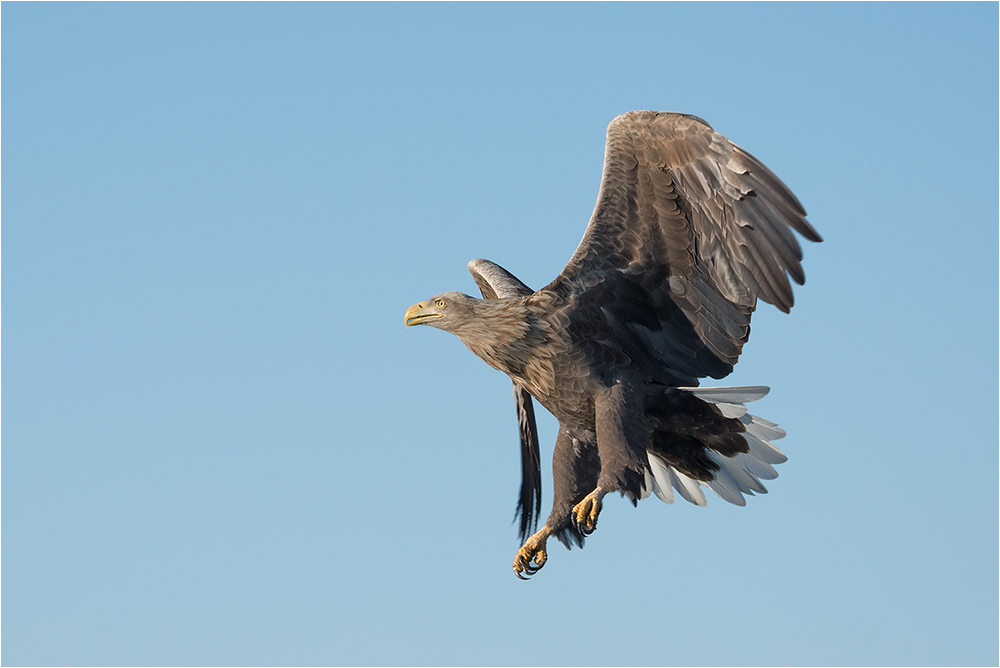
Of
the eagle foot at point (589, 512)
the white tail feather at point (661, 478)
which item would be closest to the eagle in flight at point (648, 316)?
the eagle foot at point (589, 512)

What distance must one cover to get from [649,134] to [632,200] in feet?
1.27

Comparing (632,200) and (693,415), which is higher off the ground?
(632,200)

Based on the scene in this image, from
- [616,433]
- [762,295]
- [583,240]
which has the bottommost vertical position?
[616,433]

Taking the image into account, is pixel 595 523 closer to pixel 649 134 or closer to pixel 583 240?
pixel 583 240

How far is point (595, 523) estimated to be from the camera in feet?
22.9

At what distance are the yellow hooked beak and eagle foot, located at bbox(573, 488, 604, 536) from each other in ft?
4.60

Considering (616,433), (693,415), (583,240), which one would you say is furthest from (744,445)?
(583,240)

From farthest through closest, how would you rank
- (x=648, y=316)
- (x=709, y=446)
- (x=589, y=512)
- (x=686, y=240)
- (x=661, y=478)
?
1. (x=661, y=478)
2. (x=709, y=446)
3. (x=648, y=316)
4. (x=686, y=240)
5. (x=589, y=512)

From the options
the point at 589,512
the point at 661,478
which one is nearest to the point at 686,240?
the point at 589,512

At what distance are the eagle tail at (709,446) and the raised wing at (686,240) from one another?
0.71 ft

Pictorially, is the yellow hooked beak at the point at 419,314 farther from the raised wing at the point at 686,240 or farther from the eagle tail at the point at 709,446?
the eagle tail at the point at 709,446

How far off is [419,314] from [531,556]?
1510 mm

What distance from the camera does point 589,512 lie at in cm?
696

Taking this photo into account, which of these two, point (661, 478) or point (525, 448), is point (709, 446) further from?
point (525, 448)
